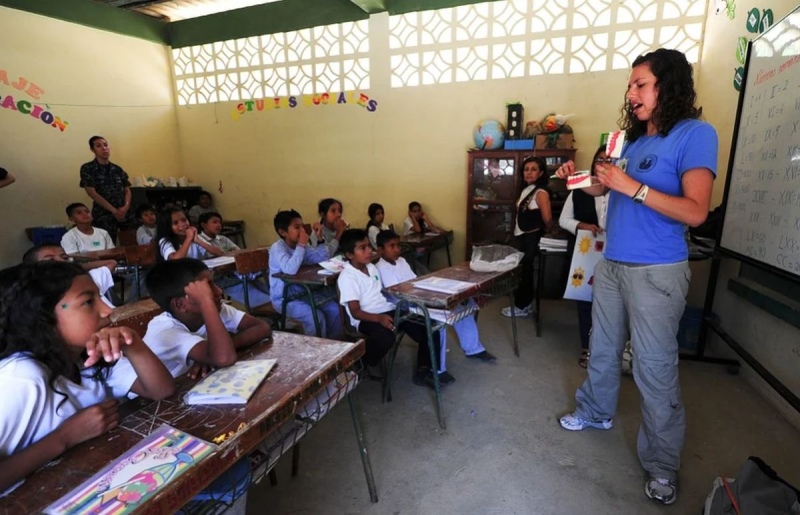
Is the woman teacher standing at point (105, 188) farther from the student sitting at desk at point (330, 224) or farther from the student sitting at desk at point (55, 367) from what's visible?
the student sitting at desk at point (55, 367)

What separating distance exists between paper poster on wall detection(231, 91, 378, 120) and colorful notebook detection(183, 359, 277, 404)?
4725 mm

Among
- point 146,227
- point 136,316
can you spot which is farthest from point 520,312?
point 146,227

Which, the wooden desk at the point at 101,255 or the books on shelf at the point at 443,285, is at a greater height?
the books on shelf at the point at 443,285

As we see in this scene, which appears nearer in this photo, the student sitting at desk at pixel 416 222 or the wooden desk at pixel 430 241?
the wooden desk at pixel 430 241

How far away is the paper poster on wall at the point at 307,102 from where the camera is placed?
5.43 metres

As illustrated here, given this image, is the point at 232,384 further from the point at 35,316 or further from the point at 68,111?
the point at 68,111

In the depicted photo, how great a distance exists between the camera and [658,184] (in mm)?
1476

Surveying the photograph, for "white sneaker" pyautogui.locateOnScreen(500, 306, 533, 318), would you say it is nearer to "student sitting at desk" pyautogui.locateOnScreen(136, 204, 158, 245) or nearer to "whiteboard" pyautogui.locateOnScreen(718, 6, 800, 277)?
"whiteboard" pyautogui.locateOnScreen(718, 6, 800, 277)

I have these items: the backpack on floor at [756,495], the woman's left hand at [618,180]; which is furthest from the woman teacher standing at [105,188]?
the backpack on floor at [756,495]

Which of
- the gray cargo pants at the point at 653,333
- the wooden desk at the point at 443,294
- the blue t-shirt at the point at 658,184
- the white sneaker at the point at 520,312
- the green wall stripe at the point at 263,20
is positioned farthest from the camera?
the green wall stripe at the point at 263,20

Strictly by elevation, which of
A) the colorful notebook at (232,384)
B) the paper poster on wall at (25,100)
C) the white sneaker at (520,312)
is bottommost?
the white sneaker at (520,312)

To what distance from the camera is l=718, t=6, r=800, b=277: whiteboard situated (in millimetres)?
1655

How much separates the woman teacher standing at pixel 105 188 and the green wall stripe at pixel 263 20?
2.37 m

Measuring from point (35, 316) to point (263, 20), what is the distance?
585 centimetres
